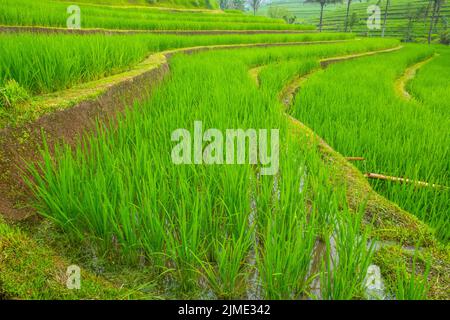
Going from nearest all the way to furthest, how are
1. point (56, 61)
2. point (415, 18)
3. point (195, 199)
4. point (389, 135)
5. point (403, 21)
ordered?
point (195, 199) → point (56, 61) → point (389, 135) → point (415, 18) → point (403, 21)

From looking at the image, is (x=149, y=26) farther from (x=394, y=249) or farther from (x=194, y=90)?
(x=394, y=249)

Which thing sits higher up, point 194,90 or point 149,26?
point 149,26

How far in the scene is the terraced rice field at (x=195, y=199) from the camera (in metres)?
1.04

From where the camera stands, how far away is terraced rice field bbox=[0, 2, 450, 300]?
3.41 feet

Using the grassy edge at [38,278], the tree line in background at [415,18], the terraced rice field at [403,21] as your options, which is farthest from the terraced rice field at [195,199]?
the terraced rice field at [403,21]

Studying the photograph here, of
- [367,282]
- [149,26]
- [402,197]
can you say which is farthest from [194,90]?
[149,26]

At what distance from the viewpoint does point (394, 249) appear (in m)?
1.23

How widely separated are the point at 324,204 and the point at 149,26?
8.37 m

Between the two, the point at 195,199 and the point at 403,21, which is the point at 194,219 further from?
the point at 403,21

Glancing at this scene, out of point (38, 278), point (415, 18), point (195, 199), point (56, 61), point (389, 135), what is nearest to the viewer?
point (38, 278)

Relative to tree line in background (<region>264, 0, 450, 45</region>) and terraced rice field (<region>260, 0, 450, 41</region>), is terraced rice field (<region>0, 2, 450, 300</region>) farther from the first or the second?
terraced rice field (<region>260, 0, 450, 41</region>)

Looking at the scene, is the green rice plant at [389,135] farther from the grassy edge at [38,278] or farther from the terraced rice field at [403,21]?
the terraced rice field at [403,21]

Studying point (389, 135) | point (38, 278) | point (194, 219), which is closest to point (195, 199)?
point (194, 219)

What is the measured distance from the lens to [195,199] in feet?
3.85
